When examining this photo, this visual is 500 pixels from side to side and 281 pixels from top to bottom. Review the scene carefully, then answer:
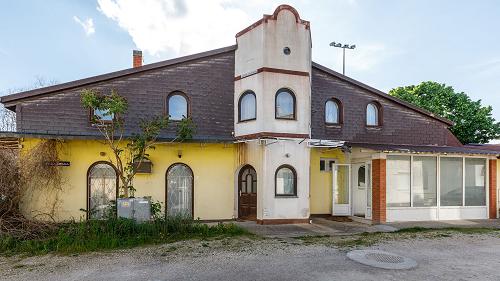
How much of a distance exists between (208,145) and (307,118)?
3.83 meters

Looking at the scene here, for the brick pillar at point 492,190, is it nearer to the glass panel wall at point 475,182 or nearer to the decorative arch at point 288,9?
the glass panel wall at point 475,182

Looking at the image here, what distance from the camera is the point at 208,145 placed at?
14.7 meters

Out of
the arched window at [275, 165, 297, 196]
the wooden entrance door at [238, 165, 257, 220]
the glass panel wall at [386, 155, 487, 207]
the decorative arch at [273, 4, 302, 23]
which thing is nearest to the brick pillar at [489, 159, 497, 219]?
the glass panel wall at [386, 155, 487, 207]

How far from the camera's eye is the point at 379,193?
14180 millimetres

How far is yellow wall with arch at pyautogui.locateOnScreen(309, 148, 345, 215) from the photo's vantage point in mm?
16203

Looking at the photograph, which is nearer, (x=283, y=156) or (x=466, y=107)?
(x=283, y=156)

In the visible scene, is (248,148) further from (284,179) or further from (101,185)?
(101,185)

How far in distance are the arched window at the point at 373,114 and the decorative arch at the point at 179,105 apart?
7739 mm

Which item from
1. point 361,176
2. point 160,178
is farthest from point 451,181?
point 160,178

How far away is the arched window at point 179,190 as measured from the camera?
1426cm

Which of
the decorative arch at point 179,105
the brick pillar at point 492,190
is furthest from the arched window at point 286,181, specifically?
the brick pillar at point 492,190

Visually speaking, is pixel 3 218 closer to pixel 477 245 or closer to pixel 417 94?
pixel 477 245

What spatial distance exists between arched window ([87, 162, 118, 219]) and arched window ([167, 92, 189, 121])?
2872 mm

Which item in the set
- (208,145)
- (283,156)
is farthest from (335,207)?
(208,145)
